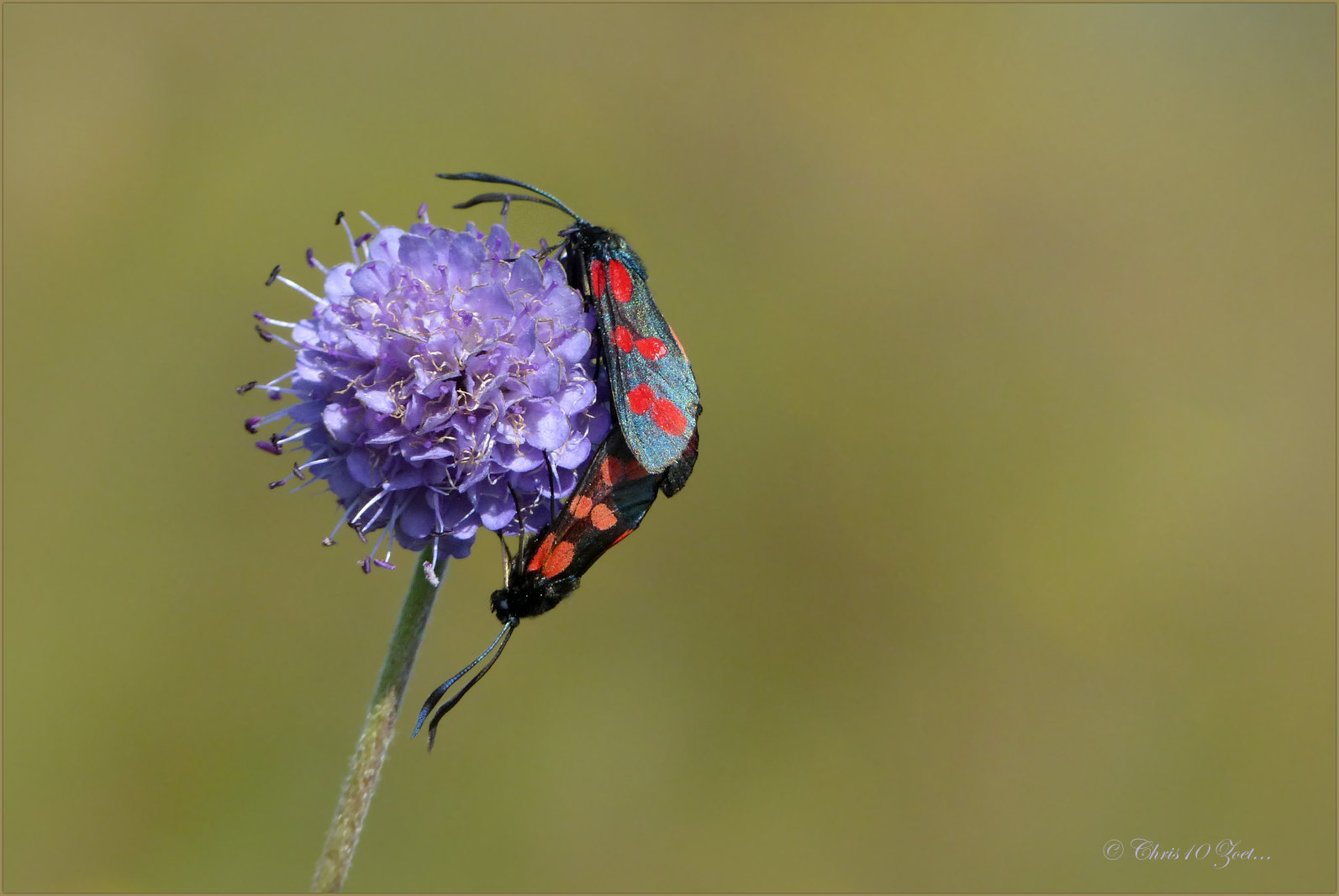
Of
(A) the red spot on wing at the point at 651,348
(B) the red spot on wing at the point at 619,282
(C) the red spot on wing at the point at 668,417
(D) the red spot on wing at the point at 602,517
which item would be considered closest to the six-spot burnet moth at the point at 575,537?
(D) the red spot on wing at the point at 602,517

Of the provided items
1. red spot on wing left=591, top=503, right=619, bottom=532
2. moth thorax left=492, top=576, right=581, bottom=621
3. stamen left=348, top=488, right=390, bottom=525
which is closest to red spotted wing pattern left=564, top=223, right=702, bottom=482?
red spot on wing left=591, top=503, right=619, bottom=532

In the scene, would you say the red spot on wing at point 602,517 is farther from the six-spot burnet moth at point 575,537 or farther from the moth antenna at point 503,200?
the moth antenna at point 503,200

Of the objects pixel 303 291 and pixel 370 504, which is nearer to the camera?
pixel 370 504

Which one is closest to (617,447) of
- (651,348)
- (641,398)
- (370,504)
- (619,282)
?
(641,398)

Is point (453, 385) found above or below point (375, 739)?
above

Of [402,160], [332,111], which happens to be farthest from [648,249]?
[332,111]

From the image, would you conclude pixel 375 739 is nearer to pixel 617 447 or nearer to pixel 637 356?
pixel 617 447
